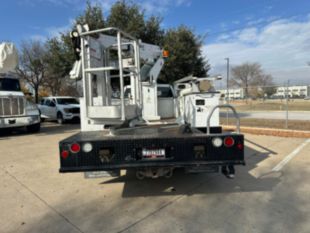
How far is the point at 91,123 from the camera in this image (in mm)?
4383

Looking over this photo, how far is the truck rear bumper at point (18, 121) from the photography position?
407 inches

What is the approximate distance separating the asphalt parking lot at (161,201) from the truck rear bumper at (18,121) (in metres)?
5.94

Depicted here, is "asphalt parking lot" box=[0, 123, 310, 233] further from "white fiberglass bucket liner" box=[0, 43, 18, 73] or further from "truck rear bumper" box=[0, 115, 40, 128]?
"white fiberglass bucket liner" box=[0, 43, 18, 73]

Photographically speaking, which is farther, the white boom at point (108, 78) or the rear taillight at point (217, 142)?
the white boom at point (108, 78)

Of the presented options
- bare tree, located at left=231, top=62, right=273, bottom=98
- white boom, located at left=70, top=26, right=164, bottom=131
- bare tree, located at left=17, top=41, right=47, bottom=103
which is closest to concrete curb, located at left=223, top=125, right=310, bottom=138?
white boom, located at left=70, top=26, right=164, bottom=131

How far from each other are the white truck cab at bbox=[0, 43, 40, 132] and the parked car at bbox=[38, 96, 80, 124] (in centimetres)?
373

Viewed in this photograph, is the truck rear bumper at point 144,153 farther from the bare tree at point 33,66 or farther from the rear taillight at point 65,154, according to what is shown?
the bare tree at point 33,66

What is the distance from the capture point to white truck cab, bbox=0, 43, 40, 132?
9906 mm

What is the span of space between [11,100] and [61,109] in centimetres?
488

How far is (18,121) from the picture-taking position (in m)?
10.7

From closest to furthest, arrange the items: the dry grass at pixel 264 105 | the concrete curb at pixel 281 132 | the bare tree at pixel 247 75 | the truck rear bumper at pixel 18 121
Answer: the concrete curb at pixel 281 132, the truck rear bumper at pixel 18 121, the dry grass at pixel 264 105, the bare tree at pixel 247 75

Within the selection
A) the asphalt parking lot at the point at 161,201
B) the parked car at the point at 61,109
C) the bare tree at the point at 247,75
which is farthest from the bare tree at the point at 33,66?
the bare tree at the point at 247,75

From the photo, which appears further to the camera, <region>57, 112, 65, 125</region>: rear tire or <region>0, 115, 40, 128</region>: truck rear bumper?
<region>57, 112, 65, 125</region>: rear tire

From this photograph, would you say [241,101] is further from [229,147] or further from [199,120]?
[229,147]
